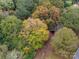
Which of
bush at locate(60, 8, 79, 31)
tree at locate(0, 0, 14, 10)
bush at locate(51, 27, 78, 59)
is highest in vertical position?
tree at locate(0, 0, 14, 10)

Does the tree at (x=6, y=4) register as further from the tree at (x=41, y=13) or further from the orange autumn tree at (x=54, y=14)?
the orange autumn tree at (x=54, y=14)

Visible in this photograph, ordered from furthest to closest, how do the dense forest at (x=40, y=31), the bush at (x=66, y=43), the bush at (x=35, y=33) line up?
the bush at (x=35, y=33) → the dense forest at (x=40, y=31) → the bush at (x=66, y=43)

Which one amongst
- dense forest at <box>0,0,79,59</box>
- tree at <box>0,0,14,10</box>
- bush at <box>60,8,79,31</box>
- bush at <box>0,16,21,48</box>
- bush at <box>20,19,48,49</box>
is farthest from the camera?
tree at <box>0,0,14,10</box>

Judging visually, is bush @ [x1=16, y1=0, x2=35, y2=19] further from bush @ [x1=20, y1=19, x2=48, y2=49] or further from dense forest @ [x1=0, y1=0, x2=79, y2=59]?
bush @ [x1=20, y1=19, x2=48, y2=49]

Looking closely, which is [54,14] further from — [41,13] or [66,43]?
[66,43]

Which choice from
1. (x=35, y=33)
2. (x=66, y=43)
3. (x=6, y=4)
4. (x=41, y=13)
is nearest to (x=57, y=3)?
(x=41, y=13)

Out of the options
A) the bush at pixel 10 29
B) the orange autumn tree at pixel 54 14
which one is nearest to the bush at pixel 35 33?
the bush at pixel 10 29

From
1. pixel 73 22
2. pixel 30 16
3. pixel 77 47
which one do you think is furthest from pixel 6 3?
pixel 77 47

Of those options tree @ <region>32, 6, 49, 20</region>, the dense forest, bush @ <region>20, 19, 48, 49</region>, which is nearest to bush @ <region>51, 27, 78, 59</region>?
the dense forest

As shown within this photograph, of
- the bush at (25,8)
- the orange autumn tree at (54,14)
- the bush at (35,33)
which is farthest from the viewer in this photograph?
the bush at (25,8)
